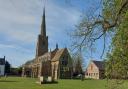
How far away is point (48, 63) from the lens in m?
134

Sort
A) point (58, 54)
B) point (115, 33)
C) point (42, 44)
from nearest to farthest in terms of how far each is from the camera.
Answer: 1. point (115, 33)
2. point (58, 54)
3. point (42, 44)

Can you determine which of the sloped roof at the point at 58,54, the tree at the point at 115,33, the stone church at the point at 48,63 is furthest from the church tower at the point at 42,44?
the tree at the point at 115,33

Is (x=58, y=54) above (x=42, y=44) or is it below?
below

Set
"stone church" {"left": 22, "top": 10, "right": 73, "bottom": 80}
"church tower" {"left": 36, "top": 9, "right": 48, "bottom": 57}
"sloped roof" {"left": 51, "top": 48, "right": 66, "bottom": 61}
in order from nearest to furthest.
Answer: "stone church" {"left": 22, "top": 10, "right": 73, "bottom": 80}, "sloped roof" {"left": 51, "top": 48, "right": 66, "bottom": 61}, "church tower" {"left": 36, "top": 9, "right": 48, "bottom": 57}

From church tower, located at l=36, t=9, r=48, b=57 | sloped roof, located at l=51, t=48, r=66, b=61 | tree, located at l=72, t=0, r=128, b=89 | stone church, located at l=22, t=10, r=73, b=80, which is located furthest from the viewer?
church tower, located at l=36, t=9, r=48, b=57

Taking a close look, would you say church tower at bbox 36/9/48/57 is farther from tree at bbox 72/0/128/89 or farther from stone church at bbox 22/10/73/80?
tree at bbox 72/0/128/89

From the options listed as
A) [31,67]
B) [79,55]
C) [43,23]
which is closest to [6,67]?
[31,67]

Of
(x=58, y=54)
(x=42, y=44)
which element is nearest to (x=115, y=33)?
(x=58, y=54)

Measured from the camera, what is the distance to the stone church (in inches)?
A: 4737

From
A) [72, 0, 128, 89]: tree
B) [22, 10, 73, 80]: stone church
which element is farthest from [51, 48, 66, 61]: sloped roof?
[72, 0, 128, 89]: tree

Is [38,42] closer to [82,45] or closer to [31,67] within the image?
[31,67]

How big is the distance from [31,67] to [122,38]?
13814 centimetres

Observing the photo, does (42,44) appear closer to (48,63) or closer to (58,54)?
(48,63)

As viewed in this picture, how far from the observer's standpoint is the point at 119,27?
59.8ft
